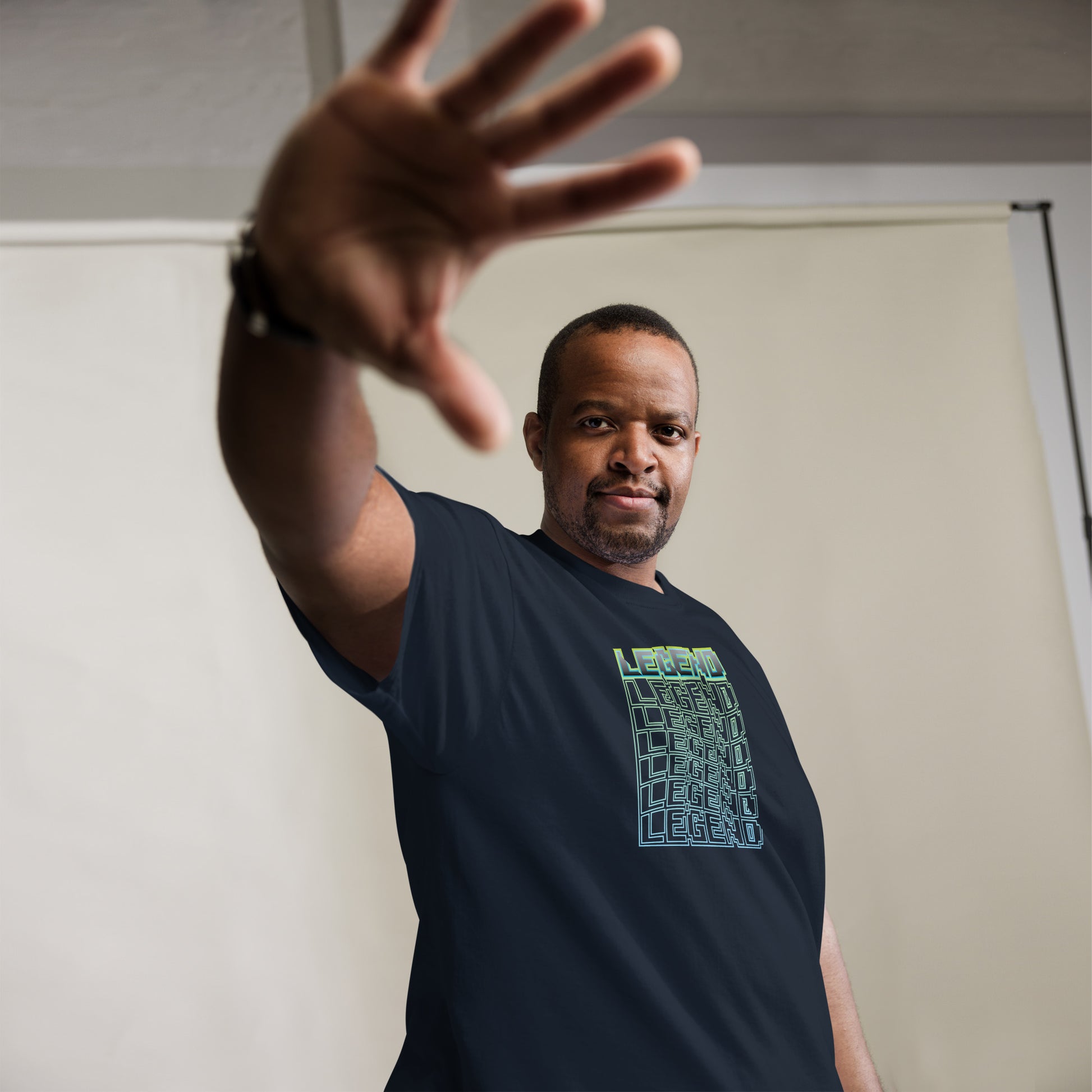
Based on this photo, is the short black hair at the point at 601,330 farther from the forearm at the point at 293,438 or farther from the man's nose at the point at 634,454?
the forearm at the point at 293,438

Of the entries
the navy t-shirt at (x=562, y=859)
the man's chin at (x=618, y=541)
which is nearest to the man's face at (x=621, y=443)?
the man's chin at (x=618, y=541)

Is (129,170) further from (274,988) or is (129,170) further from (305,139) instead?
(305,139)

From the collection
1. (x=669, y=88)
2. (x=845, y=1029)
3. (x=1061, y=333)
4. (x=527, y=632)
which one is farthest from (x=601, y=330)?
(x=1061, y=333)

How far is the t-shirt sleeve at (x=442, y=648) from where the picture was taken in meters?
0.71

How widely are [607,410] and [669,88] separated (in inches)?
54.1

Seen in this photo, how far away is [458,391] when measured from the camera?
432 mm

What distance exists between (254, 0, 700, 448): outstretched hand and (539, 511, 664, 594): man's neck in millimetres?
567

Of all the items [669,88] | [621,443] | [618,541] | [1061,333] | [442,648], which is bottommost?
[442,648]

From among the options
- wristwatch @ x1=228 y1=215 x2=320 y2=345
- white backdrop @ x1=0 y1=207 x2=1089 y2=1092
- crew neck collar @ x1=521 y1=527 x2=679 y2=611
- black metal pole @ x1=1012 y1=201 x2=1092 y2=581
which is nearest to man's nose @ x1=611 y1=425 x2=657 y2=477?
crew neck collar @ x1=521 y1=527 x2=679 y2=611

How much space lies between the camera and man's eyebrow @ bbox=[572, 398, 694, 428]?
1041mm

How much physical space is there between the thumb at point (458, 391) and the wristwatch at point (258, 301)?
92 millimetres

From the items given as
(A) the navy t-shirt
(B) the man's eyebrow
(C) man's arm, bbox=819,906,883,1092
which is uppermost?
(B) the man's eyebrow

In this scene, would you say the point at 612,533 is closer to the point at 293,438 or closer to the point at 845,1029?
the point at 293,438

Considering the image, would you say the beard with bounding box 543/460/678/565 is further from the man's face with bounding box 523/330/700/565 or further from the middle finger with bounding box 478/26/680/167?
the middle finger with bounding box 478/26/680/167
